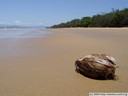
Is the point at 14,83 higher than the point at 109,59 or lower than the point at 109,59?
lower

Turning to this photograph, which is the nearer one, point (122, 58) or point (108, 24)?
point (122, 58)

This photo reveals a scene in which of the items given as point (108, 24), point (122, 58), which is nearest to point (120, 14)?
point (108, 24)

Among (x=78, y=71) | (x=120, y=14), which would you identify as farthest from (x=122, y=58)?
(x=120, y=14)

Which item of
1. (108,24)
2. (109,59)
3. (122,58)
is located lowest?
(108,24)

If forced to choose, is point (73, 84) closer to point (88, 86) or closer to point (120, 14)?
point (88, 86)

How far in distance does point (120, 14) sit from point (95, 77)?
4715 cm

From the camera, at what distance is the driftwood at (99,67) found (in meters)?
3.54

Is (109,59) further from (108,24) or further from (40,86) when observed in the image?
(108,24)

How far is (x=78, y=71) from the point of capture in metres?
4.04

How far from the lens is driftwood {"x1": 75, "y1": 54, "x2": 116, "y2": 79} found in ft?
11.6

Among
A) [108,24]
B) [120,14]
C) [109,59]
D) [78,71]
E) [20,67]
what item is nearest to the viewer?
[109,59]

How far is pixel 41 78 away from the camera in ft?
12.1

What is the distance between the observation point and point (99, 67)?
3.55m

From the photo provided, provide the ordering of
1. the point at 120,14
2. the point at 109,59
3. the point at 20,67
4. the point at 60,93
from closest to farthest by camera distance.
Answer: the point at 60,93, the point at 109,59, the point at 20,67, the point at 120,14
